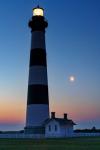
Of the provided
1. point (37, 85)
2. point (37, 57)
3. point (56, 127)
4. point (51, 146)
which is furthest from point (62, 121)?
point (51, 146)

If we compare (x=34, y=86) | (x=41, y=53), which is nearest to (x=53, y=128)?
(x=34, y=86)

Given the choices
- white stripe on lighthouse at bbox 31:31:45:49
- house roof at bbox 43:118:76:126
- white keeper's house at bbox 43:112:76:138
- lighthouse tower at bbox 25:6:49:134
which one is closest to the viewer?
lighthouse tower at bbox 25:6:49:134

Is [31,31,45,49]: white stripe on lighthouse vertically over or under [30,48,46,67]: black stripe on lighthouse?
over

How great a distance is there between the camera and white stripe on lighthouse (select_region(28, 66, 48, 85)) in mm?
39062

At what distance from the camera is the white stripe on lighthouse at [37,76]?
39.1 meters

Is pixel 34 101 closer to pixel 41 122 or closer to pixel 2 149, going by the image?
pixel 41 122

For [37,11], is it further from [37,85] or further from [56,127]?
[56,127]

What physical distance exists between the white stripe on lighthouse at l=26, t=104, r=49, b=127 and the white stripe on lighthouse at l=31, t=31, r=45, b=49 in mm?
7194

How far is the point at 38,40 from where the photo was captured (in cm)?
4034

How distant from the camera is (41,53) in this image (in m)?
39.9

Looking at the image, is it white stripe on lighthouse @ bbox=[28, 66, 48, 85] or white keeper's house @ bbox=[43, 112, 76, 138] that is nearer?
Answer: white stripe on lighthouse @ bbox=[28, 66, 48, 85]

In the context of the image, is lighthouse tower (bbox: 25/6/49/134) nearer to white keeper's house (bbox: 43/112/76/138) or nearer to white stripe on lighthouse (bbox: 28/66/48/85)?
white stripe on lighthouse (bbox: 28/66/48/85)

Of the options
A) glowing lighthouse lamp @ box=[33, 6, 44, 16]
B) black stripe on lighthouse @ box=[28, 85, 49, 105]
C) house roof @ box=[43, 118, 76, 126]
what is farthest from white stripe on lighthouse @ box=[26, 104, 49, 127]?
glowing lighthouse lamp @ box=[33, 6, 44, 16]

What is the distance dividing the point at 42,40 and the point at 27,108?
27.5 feet
